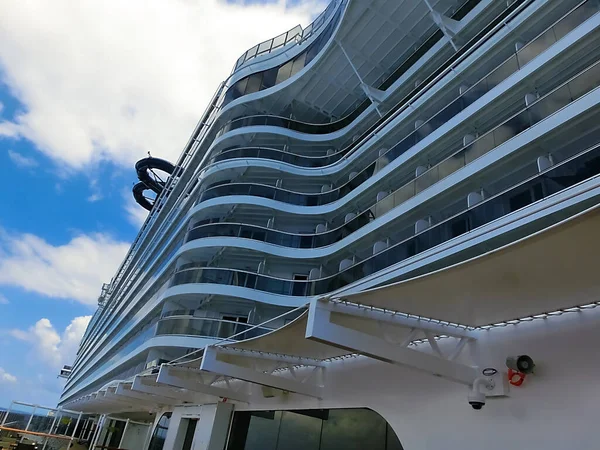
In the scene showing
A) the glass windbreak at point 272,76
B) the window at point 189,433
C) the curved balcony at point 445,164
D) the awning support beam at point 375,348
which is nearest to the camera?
the awning support beam at point 375,348

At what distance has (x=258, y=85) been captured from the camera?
25.5 metres

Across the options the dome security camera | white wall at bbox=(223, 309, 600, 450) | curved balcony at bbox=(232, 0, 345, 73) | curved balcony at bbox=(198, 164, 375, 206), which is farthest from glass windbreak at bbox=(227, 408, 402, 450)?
curved balcony at bbox=(232, 0, 345, 73)

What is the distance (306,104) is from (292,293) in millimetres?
12258

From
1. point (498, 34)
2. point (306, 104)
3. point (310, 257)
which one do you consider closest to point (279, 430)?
point (310, 257)

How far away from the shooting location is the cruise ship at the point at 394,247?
5348mm

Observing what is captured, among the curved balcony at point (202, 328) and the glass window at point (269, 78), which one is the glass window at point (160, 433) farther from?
the glass window at point (269, 78)

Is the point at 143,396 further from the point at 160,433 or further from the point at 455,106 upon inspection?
the point at 455,106

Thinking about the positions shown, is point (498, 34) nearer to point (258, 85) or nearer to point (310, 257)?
point (310, 257)

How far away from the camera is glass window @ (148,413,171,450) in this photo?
18.6 m

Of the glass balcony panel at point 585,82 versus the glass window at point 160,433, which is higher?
the glass balcony panel at point 585,82

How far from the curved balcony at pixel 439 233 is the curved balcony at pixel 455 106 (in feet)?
10.3

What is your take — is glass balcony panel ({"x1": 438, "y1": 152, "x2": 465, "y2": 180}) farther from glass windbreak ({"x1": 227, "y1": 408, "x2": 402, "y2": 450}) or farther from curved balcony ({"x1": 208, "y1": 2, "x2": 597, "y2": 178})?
glass windbreak ({"x1": 227, "y1": 408, "x2": 402, "y2": 450})

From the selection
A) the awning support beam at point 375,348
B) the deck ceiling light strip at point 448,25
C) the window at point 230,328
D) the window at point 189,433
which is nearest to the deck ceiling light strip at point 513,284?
the awning support beam at point 375,348

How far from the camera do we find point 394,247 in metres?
13.4
